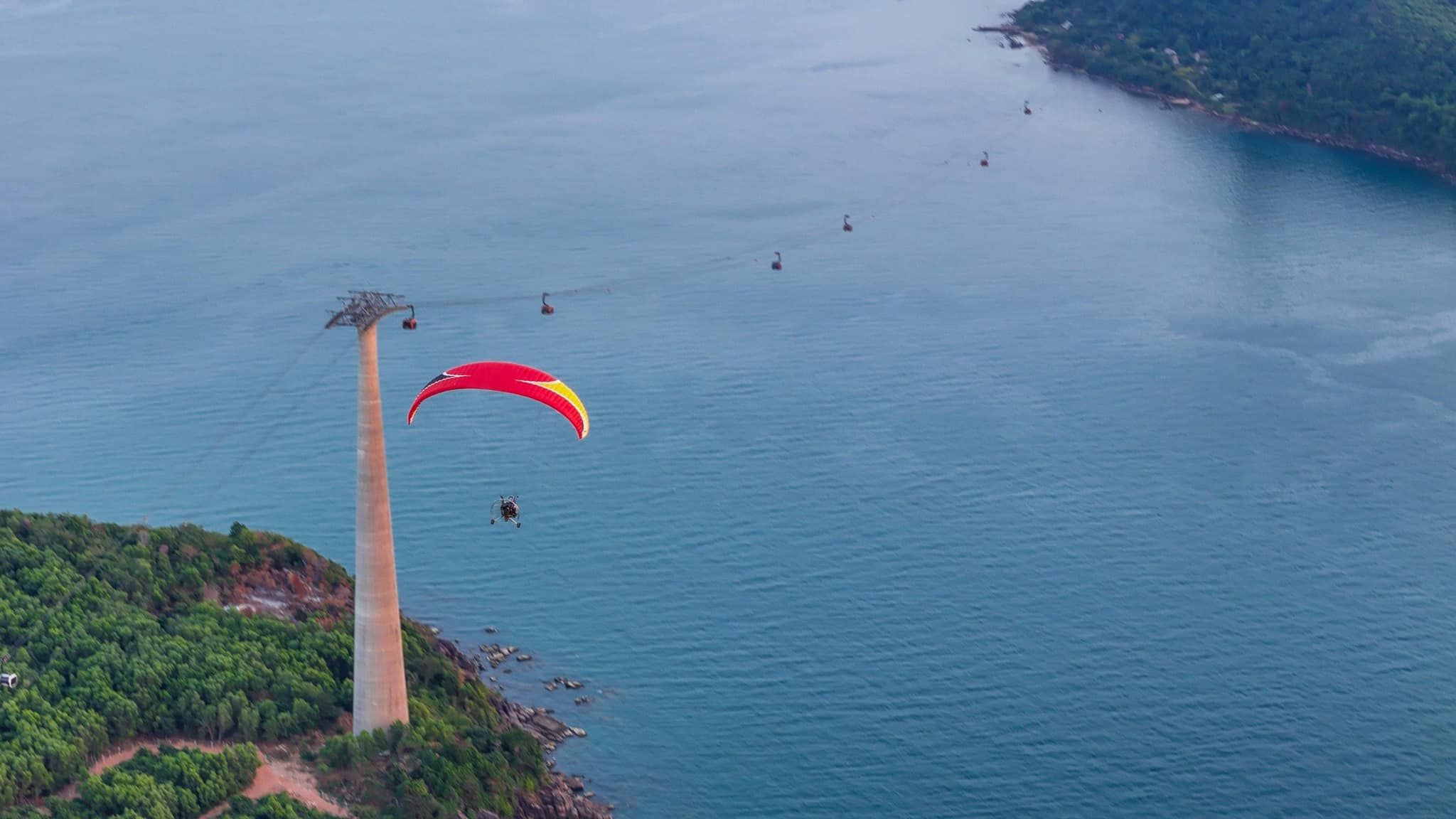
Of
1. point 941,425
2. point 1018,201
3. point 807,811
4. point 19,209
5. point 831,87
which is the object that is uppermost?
point 831,87

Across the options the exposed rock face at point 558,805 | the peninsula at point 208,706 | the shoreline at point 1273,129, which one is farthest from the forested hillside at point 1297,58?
the peninsula at point 208,706

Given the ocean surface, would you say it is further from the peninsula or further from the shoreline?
the peninsula

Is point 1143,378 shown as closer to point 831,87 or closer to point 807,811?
point 807,811

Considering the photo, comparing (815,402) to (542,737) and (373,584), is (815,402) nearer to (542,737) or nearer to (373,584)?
(542,737)

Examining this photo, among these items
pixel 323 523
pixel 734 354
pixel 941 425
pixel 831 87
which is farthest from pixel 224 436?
pixel 831 87

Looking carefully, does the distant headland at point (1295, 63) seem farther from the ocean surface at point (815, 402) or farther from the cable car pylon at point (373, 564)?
the cable car pylon at point (373, 564)

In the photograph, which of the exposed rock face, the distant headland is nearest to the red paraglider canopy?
the exposed rock face
